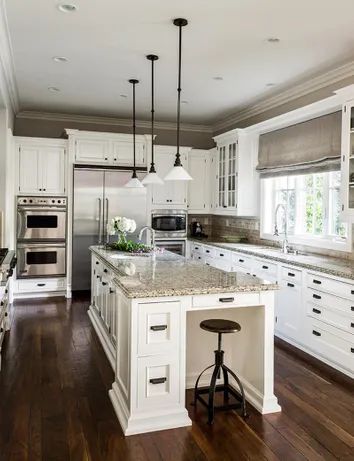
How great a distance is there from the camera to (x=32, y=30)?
12.1ft

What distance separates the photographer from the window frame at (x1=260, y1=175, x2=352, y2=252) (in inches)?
177

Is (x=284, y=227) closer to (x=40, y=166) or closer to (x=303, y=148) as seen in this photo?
(x=303, y=148)

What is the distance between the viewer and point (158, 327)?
2688 mm

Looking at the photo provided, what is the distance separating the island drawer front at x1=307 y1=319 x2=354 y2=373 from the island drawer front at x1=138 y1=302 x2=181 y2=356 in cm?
163

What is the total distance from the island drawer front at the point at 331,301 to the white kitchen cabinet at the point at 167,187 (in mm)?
3384

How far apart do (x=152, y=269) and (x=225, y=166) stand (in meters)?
3.42

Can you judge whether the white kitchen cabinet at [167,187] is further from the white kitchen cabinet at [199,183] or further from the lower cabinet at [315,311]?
the lower cabinet at [315,311]

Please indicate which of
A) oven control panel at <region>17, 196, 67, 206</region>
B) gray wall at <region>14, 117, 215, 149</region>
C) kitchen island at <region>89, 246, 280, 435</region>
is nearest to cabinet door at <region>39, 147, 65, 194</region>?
oven control panel at <region>17, 196, 67, 206</region>

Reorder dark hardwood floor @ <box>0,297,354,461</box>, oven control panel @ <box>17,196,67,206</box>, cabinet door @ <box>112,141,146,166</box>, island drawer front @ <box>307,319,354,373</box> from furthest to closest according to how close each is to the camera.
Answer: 1. cabinet door @ <box>112,141,146,166</box>
2. oven control panel @ <box>17,196,67,206</box>
3. island drawer front @ <box>307,319,354,373</box>
4. dark hardwood floor @ <box>0,297,354,461</box>

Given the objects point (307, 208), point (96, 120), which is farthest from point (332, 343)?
point (96, 120)

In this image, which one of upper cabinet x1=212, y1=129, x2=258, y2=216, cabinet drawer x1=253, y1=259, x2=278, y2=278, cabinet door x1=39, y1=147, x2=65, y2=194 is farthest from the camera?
cabinet door x1=39, y1=147, x2=65, y2=194

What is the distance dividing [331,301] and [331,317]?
0.46 feet

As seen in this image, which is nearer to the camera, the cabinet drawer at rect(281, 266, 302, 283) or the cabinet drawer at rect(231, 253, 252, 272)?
the cabinet drawer at rect(281, 266, 302, 283)

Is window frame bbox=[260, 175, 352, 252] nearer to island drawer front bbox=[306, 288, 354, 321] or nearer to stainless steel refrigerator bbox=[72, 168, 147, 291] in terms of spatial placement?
island drawer front bbox=[306, 288, 354, 321]
